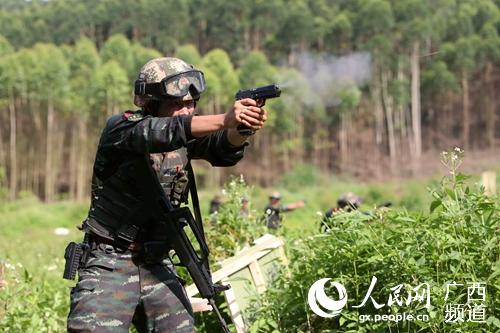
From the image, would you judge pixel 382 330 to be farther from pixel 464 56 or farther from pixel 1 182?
pixel 464 56

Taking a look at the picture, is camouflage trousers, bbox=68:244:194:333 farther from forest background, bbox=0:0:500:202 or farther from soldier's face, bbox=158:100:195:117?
forest background, bbox=0:0:500:202

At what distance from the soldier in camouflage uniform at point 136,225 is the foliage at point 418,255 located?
1.00m

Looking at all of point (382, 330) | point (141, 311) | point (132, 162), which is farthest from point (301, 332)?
point (132, 162)

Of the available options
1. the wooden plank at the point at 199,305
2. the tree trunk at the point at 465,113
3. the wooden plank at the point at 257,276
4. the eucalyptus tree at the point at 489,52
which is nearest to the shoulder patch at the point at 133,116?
the wooden plank at the point at 199,305

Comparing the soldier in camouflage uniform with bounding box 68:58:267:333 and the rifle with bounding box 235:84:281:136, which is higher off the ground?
the rifle with bounding box 235:84:281:136

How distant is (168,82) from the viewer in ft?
12.9

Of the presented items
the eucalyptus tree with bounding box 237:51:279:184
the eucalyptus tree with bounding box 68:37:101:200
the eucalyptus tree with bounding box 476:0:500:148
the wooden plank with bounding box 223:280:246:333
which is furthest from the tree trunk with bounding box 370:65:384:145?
the wooden plank with bounding box 223:280:246:333

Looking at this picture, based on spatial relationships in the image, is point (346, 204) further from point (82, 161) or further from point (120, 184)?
point (82, 161)

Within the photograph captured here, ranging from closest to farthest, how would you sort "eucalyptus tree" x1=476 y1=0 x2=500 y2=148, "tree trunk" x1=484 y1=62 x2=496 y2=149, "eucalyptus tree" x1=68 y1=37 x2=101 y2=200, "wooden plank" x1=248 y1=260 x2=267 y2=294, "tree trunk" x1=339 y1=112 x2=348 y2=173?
"wooden plank" x1=248 y1=260 x2=267 y2=294 < "eucalyptus tree" x1=68 y1=37 x2=101 y2=200 < "eucalyptus tree" x1=476 y1=0 x2=500 y2=148 < "tree trunk" x1=339 y1=112 x2=348 y2=173 < "tree trunk" x1=484 y1=62 x2=496 y2=149

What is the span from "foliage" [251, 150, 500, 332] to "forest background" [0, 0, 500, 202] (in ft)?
96.7

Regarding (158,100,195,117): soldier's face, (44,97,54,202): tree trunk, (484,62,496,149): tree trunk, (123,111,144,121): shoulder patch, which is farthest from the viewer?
(484,62,496,149): tree trunk

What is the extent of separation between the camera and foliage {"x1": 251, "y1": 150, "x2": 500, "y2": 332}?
13.8ft

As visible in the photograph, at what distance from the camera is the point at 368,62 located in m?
5.19

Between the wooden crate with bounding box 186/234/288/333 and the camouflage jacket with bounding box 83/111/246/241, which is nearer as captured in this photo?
the camouflage jacket with bounding box 83/111/246/241
